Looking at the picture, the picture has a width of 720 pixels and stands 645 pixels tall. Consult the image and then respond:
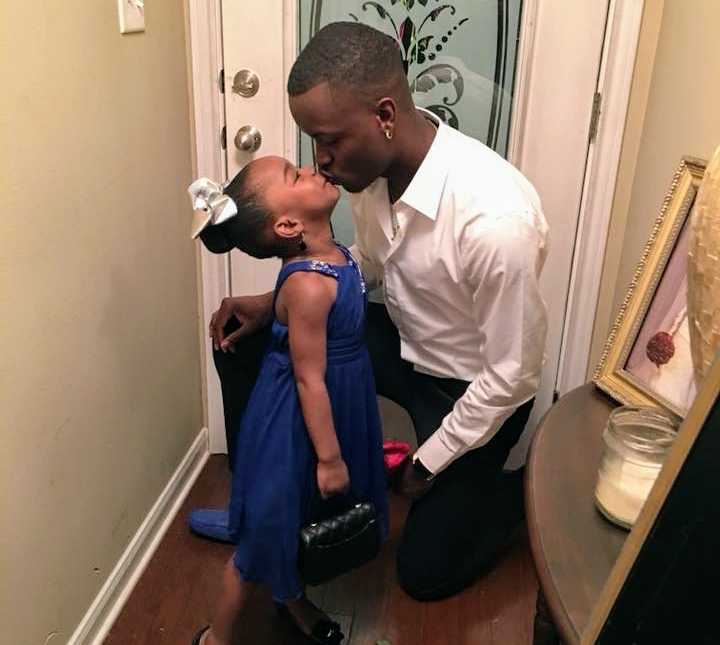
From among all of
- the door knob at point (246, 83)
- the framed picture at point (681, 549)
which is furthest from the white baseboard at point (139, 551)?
the framed picture at point (681, 549)

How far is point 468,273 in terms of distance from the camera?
1347 millimetres

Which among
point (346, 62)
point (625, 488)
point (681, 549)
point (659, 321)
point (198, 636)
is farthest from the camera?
point (198, 636)

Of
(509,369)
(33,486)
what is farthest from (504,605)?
(33,486)

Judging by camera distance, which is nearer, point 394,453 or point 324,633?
point 324,633

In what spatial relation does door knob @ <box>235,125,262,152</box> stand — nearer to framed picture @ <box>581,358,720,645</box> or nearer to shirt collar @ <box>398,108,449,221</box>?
shirt collar @ <box>398,108,449,221</box>

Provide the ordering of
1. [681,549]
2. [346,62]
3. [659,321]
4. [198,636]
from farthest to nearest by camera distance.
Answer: [198,636] → [346,62] → [659,321] → [681,549]

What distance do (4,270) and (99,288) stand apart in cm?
29

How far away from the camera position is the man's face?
1.16 m

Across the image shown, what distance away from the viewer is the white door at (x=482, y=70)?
1.61 meters

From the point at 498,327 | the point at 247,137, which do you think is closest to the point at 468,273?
the point at 498,327

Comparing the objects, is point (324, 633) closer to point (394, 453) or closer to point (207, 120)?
point (394, 453)

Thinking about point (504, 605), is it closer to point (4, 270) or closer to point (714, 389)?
point (4, 270)

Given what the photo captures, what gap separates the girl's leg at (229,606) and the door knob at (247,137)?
36.0 inches

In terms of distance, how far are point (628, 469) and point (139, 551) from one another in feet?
4.02
